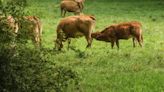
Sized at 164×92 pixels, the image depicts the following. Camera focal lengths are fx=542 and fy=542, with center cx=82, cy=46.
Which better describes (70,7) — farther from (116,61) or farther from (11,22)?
(11,22)

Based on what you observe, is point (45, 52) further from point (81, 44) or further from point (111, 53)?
point (81, 44)

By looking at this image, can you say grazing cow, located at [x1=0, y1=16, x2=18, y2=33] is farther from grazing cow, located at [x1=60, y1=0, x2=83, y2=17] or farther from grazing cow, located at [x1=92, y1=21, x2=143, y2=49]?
grazing cow, located at [x1=60, y1=0, x2=83, y2=17]

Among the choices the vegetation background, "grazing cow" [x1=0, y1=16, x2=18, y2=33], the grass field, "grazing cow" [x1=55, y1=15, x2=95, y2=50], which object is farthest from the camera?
"grazing cow" [x1=55, y1=15, x2=95, y2=50]

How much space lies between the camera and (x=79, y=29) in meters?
18.5

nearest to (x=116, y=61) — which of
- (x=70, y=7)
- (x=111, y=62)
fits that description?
(x=111, y=62)

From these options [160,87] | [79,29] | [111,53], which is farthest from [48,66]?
[79,29]

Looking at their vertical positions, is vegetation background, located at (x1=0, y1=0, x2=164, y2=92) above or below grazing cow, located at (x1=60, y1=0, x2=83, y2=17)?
above

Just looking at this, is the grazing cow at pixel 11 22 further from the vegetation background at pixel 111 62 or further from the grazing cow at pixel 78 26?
the grazing cow at pixel 78 26

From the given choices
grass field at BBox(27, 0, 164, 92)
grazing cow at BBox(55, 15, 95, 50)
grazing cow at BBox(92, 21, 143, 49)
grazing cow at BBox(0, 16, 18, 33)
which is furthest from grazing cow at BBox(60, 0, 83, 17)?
grazing cow at BBox(0, 16, 18, 33)

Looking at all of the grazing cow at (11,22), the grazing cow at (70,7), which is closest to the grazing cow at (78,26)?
the grazing cow at (11,22)

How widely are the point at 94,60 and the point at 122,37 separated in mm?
4625

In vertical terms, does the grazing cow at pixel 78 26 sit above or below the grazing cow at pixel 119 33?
above

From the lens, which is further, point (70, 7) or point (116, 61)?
point (70, 7)

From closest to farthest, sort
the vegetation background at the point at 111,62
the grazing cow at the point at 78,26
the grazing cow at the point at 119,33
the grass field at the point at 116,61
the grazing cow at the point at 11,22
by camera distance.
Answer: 1. the grazing cow at the point at 11,22
2. the vegetation background at the point at 111,62
3. the grass field at the point at 116,61
4. the grazing cow at the point at 78,26
5. the grazing cow at the point at 119,33
